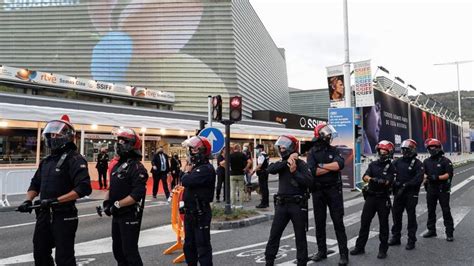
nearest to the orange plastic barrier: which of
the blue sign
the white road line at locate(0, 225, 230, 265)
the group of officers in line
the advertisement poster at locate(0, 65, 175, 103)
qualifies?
the white road line at locate(0, 225, 230, 265)

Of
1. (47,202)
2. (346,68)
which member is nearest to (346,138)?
(346,68)

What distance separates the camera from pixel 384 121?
1969 centimetres

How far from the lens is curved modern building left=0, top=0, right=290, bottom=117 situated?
58219mm

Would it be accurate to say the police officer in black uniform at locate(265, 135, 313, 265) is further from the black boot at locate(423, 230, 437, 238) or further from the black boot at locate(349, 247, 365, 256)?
the black boot at locate(423, 230, 437, 238)

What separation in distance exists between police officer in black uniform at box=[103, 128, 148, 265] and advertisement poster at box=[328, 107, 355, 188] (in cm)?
1182

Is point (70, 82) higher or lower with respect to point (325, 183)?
higher

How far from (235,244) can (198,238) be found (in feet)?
7.74

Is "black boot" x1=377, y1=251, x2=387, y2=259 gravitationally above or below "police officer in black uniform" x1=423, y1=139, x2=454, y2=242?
below

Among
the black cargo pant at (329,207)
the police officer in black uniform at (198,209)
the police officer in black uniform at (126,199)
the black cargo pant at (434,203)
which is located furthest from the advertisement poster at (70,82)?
the black cargo pant at (434,203)

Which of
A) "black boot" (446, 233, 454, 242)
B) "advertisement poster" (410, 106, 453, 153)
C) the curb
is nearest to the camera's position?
"black boot" (446, 233, 454, 242)

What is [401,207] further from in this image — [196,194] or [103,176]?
[103,176]

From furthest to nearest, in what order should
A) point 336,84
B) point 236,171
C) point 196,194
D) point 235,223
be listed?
point 336,84
point 236,171
point 235,223
point 196,194

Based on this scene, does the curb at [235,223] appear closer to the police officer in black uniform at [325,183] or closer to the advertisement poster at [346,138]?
the police officer in black uniform at [325,183]

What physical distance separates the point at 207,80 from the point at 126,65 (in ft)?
47.3
